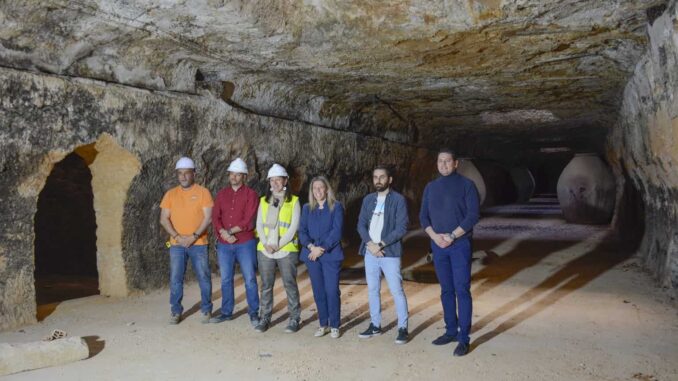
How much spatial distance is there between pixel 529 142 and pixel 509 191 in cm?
535

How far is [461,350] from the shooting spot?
13.3ft

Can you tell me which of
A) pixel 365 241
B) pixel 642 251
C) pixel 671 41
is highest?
pixel 671 41

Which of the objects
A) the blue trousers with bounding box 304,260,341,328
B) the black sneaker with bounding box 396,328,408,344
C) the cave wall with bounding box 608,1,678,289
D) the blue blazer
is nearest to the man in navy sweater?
the black sneaker with bounding box 396,328,408,344

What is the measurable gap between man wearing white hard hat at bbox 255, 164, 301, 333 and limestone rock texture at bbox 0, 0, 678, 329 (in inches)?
55.7

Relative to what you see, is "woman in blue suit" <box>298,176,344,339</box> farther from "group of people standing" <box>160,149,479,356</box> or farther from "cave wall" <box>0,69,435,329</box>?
"cave wall" <box>0,69,435,329</box>

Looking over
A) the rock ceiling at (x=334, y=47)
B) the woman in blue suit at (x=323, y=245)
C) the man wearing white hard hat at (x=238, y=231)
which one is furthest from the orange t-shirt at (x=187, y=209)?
the rock ceiling at (x=334, y=47)

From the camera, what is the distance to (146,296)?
6.02m

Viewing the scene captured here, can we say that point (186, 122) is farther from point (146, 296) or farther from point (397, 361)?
point (397, 361)

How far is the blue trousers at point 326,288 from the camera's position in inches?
174

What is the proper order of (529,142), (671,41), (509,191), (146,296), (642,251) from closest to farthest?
(671,41), (146,296), (642,251), (529,142), (509,191)

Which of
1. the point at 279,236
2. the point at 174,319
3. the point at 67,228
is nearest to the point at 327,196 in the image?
the point at 279,236

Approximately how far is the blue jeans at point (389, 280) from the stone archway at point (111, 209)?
2.76 meters

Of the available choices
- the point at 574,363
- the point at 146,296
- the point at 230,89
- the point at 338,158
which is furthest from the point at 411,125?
the point at 574,363

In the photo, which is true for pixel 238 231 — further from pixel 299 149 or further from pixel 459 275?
pixel 299 149
